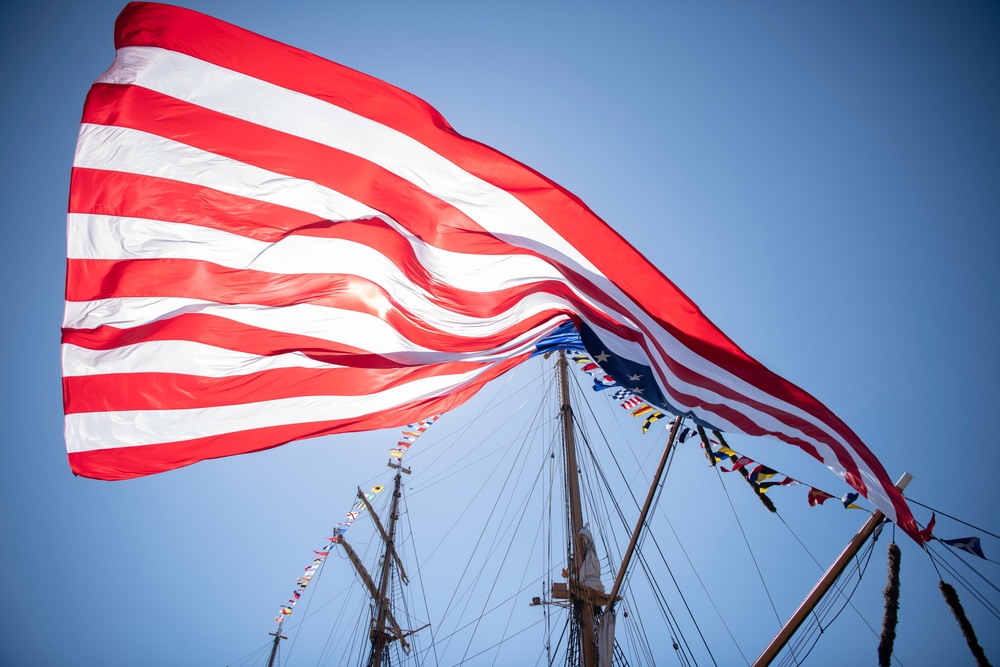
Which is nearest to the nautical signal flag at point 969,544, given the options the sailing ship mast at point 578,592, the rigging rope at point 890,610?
the rigging rope at point 890,610

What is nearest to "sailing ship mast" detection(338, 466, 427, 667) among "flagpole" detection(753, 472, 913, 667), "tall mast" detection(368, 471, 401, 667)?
"tall mast" detection(368, 471, 401, 667)

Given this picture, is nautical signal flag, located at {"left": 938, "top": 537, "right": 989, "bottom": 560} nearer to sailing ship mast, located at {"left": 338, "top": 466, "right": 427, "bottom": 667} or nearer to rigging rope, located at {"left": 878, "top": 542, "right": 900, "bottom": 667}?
rigging rope, located at {"left": 878, "top": 542, "right": 900, "bottom": 667}

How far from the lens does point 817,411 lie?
17.0ft

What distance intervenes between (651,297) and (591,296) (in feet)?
2.03

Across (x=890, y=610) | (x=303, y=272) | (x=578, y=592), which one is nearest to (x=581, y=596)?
(x=578, y=592)

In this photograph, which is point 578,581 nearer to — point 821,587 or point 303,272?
point 821,587

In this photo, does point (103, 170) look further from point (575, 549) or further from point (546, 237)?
point (575, 549)

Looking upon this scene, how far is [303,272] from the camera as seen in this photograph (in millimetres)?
5199

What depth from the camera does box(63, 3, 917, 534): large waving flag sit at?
185 inches

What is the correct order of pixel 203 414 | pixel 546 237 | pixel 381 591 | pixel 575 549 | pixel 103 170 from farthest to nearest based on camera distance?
pixel 381 591 → pixel 575 549 → pixel 546 237 → pixel 203 414 → pixel 103 170

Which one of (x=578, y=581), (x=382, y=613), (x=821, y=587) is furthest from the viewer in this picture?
(x=382, y=613)

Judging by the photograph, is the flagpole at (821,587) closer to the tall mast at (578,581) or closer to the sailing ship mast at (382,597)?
the tall mast at (578,581)

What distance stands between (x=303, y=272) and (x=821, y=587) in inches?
258

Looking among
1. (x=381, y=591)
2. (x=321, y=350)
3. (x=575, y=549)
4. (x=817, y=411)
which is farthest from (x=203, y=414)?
(x=381, y=591)
